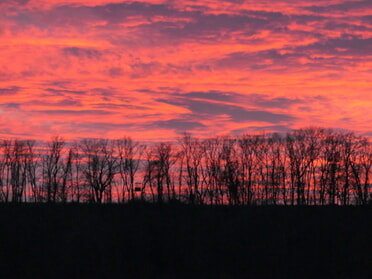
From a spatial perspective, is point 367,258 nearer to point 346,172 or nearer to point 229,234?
point 229,234

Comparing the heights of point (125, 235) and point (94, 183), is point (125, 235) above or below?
below

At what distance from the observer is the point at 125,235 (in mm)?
54125

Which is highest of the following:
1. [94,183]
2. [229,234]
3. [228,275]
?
[94,183]

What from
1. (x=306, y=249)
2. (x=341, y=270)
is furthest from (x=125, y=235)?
(x=341, y=270)

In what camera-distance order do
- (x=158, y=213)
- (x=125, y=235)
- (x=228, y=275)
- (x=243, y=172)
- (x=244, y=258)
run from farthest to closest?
(x=243, y=172) < (x=158, y=213) < (x=125, y=235) < (x=244, y=258) < (x=228, y=275)

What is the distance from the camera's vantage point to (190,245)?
50375 millimetres

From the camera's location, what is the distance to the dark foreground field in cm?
4515

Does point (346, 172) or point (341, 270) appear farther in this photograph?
point (346, 172)

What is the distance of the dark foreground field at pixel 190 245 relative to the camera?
148ft

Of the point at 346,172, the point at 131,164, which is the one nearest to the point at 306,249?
the point at 346,172

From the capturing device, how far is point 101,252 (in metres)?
48.8

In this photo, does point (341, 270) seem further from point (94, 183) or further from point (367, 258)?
point (94, 183)

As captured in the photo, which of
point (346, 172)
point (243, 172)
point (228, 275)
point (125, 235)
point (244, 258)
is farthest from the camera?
point (243, 172)

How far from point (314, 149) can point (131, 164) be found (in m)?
43.0
